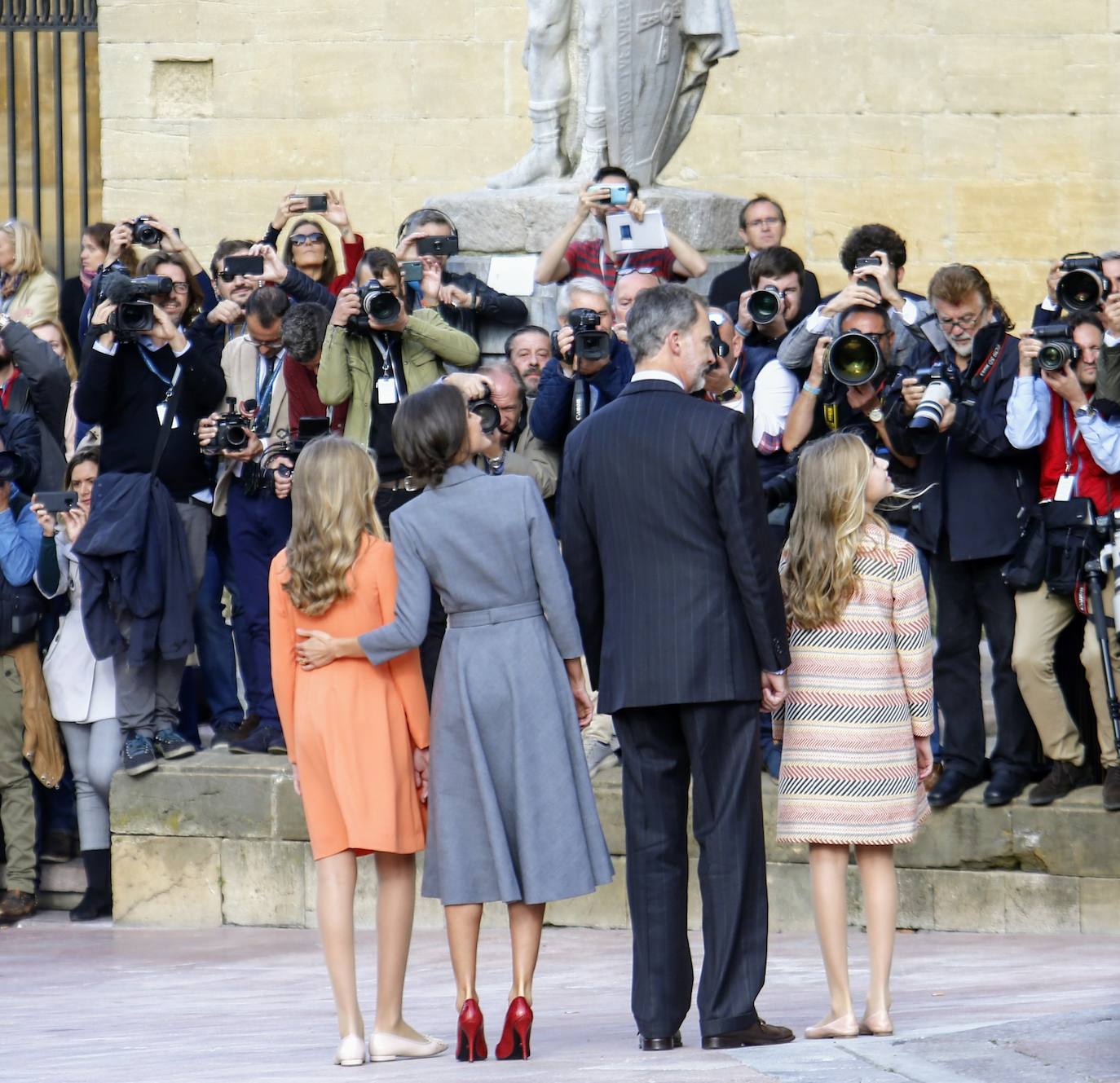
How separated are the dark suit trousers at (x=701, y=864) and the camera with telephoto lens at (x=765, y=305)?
8.70 ft

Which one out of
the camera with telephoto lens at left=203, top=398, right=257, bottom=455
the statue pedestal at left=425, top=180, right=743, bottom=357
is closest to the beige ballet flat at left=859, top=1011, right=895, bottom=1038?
the camera with telephoto lens at left=203, top=398, right=257, bottom=455

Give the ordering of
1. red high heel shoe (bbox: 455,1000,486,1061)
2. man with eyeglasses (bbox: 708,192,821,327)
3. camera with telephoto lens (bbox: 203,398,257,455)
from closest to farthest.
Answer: red high heel shoe (bbox: 455,1000,486,1061), camera with telephoto lens (bbox: 203,398,257,455), man with eyeglasses (bbox: 708,192,821,327)

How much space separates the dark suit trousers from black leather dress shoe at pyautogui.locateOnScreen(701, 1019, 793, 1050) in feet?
0.05

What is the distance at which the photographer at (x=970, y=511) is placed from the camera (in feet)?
24.1

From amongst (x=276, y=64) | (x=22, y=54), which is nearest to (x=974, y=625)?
(x=276, y=64)

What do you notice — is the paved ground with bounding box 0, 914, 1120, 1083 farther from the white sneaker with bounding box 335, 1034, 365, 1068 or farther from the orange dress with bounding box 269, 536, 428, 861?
the orange dress with bounding box 269, 536, 428, 861

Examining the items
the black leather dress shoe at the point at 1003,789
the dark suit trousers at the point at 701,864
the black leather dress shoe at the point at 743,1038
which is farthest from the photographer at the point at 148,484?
the black leather dress shoe at the point at 743,1038

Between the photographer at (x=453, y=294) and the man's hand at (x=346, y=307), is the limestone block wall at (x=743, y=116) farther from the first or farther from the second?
the man's hand at (x=346, y=307)

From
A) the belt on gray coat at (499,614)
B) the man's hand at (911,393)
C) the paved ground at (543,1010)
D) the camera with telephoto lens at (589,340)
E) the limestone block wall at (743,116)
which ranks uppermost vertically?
the limestone block wall at (743,116)

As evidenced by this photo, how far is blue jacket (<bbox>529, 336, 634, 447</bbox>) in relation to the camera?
303 inches

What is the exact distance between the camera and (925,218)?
41.6 feet

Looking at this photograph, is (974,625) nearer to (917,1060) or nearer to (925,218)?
(917,1060)

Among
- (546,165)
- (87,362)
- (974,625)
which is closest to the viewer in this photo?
(974,625)

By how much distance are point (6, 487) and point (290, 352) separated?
1158 millimetres
